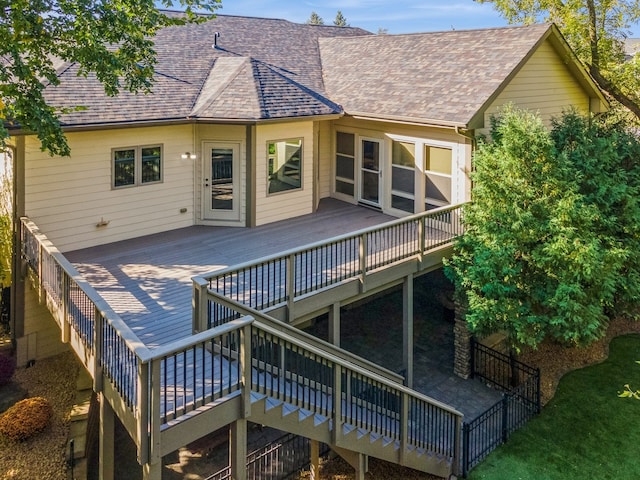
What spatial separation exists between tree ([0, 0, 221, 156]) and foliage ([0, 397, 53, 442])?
4637mm

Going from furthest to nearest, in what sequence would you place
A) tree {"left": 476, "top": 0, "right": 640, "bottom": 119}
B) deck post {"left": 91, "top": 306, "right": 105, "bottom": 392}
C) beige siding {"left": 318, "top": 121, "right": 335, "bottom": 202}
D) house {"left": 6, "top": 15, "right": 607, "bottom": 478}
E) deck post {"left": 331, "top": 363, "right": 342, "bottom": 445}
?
tree {"left": 476, "top": 0, "right": 640, "bottom": 119} < beige siding {"left": 318, "top": 121, "right": 335, "bottom": 202} < house {"left": 6, "top": 15, "right": 607, "bottom": 478} < deck post {"left": 331, "top": 363, "right": 342, "bottom": 445} < deck post {"left": 91, "top": 306, "right": 105, "bottom": 392}

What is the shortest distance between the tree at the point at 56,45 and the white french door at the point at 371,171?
6419 mm

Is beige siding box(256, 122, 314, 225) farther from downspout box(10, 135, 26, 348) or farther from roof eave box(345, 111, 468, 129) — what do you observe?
downspout box(10, 135, 26, 348)

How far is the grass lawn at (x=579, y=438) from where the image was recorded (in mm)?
10211

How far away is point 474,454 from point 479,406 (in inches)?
55.5

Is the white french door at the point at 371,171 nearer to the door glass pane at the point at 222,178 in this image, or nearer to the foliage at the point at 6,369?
the door glass pane at the point at 222,178

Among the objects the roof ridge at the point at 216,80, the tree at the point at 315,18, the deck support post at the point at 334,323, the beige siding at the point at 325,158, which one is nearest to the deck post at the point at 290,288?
the deck support post at the point at 334,323

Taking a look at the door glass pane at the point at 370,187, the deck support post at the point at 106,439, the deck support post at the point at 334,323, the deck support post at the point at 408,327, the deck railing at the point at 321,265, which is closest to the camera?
the deck support post at the point at 106,439

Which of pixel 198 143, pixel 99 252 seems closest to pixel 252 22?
pixel 198 143

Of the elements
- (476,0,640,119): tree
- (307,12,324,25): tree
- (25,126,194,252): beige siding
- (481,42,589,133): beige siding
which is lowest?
(25,126,194,252): beige siding

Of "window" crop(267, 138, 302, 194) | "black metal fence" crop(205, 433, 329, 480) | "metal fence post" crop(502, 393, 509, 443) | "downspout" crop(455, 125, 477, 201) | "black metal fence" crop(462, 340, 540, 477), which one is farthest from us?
"window" crop(267, 138, 302, 194)

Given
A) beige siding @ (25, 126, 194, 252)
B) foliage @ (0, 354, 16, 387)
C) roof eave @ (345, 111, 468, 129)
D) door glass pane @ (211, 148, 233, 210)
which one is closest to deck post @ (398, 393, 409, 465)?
roof eave @ (345, 111, 468, 129)

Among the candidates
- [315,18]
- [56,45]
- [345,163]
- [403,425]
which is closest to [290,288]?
[403,425]

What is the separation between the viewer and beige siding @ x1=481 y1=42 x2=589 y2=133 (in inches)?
522
